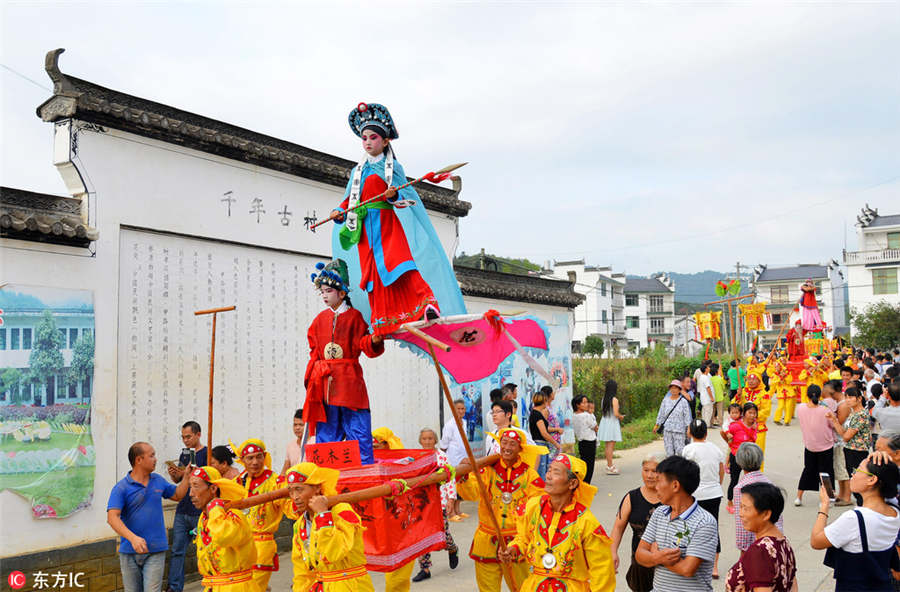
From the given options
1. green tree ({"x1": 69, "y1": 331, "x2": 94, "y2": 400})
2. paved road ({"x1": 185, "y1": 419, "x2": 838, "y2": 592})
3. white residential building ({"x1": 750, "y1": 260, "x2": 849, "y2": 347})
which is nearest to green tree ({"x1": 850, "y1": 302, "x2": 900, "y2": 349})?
white residential building ({"x1": 750, "y1": 260, "x2": 849, "y2": 347})

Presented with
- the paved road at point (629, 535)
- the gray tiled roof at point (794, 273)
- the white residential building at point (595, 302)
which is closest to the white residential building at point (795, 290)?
the gray tiled roof at point (794, 273)

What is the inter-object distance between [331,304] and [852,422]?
6.95m

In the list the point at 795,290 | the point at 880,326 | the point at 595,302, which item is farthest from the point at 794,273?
the point at 880,326

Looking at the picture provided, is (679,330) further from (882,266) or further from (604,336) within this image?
(882,266)

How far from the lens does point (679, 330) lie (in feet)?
208

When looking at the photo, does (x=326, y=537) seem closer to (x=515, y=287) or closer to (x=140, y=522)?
(x=140, y=522)

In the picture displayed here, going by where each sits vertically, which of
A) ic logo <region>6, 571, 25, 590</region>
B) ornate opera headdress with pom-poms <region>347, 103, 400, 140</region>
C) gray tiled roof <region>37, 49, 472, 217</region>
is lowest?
ic logo <region>6, 571, 25, 590</region>

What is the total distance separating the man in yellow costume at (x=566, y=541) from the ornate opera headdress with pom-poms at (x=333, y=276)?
2.14 meters

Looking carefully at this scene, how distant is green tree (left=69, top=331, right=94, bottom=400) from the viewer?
23.2ft

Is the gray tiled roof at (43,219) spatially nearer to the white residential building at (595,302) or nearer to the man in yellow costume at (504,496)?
the man in yellow costume at (504,496)

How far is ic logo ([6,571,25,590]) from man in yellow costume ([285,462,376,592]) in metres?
3.28

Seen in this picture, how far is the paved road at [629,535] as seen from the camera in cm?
761

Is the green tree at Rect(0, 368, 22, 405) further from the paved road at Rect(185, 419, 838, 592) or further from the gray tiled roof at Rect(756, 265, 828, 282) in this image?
the gray tiled roof at Rect(756, 265, 828, 282)

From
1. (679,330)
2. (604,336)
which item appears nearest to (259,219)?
(604,336)
